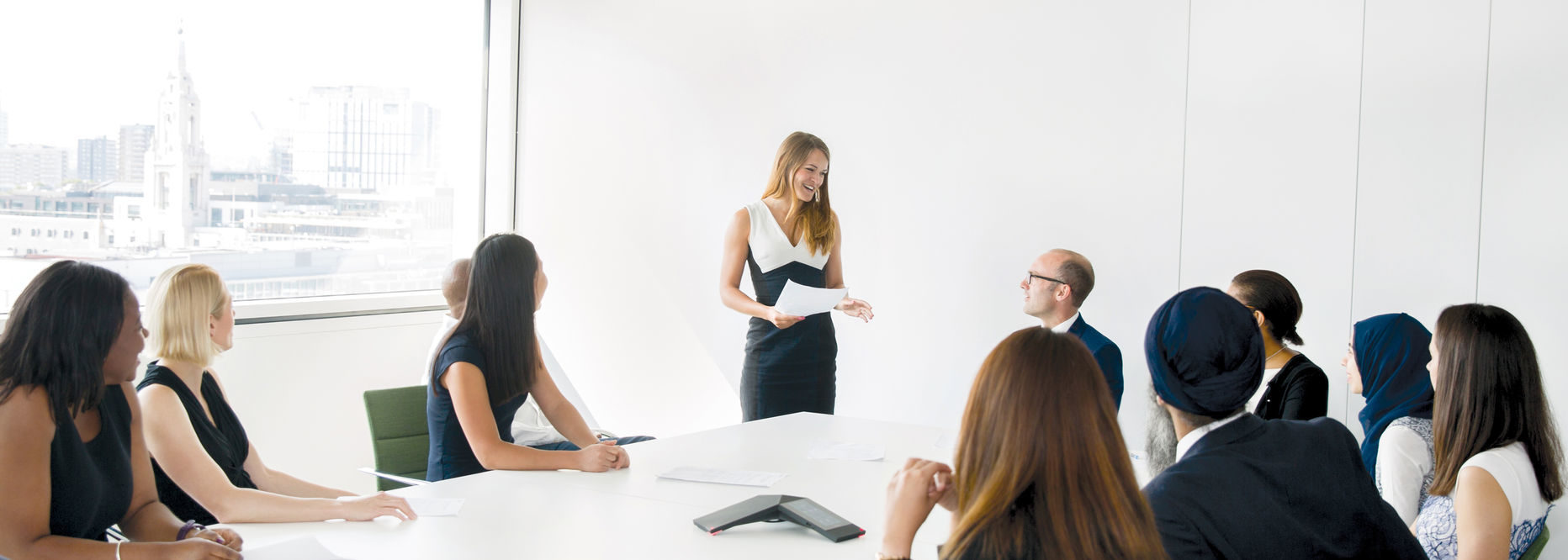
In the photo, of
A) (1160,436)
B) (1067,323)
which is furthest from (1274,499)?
(1067,323)

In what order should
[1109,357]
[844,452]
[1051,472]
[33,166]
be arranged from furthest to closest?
[33,166] < [1109,357] < [844,452] < [1051,472]

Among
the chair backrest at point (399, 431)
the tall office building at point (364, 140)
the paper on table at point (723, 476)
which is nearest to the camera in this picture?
the paper on table at point (723, 476)

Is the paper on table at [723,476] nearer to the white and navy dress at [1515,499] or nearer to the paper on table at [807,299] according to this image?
the paper on table at [807,299]

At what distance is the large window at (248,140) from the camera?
413 cm

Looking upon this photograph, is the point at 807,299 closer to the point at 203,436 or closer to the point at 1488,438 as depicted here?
the point at 203,436

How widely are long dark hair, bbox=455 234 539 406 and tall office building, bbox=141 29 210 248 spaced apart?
8.39ft

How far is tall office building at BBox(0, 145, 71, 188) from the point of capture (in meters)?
4.01

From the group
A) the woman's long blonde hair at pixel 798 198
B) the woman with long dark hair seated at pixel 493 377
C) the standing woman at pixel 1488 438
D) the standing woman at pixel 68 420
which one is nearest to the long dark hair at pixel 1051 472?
the standing woman at pixel 1488 438

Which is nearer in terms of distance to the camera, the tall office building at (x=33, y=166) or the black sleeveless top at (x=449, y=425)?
the black sleeveless top at (x=449, y=425)

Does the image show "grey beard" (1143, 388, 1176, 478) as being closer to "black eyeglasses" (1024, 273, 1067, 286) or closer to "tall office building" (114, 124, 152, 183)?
"black eyeglasses" (1024, 273, 1067, 286)

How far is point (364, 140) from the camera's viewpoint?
5.45 metres

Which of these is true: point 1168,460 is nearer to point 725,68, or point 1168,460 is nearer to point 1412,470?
point 1412,470

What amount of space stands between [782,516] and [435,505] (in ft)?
2.49

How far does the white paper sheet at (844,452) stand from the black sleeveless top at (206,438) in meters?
1.48
